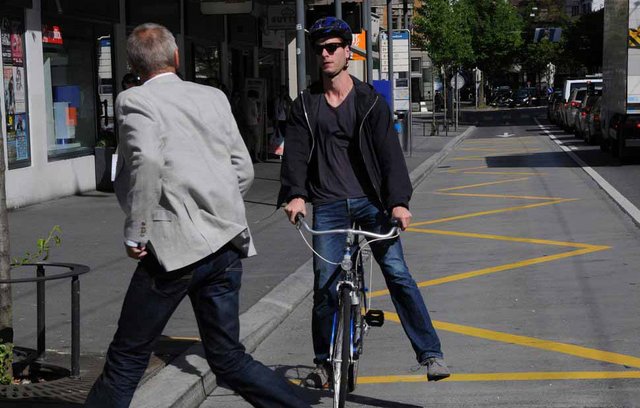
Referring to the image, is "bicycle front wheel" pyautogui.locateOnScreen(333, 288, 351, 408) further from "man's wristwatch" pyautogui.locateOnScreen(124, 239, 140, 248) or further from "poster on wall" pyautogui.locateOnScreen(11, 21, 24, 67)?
"poster on wall" pyautogui.locateOnScreen(11, 21, 24, 67)

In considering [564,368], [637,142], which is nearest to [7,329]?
[564,368]

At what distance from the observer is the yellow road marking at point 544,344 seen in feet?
21.9

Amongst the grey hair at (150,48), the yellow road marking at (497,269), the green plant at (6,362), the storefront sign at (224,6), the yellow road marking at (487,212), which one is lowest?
the yellow road marking at (487,212)

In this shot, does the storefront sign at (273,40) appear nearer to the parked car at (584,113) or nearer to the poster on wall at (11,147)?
the parked car at (584,113)

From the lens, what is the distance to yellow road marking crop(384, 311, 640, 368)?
6.68 m

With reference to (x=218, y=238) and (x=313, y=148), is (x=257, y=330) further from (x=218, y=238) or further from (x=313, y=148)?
(x=218, y=238)

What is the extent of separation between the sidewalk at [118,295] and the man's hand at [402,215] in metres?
1.35

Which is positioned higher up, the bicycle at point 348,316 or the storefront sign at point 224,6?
the storefront sign at point 224,6

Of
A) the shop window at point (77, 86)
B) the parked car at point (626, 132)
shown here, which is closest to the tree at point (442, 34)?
the parked car at point (626, 132)

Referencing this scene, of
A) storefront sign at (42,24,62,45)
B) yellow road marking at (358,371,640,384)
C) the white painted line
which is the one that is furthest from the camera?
storefront sign at (42,24,62,45)

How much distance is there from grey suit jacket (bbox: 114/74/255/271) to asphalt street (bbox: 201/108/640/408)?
1763mm

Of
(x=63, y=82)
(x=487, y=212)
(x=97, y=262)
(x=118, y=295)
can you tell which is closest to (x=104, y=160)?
(x=63, y=82)

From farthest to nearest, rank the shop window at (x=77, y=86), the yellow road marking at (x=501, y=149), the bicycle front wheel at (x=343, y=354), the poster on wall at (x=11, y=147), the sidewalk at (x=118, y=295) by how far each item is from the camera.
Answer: the yellow road marking at (x=501, y=149) < the shop window at (x=77, y=86) < the poster on wall at (x=11, y=147) < the sidewalk at (x=118, y=295) < the bicycle front wheel at (x=343, y=354)

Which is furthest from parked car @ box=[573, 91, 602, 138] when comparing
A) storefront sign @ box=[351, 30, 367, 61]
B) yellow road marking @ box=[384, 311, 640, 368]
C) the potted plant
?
yellow road marking @ box=[384, 311, 640, 368]
